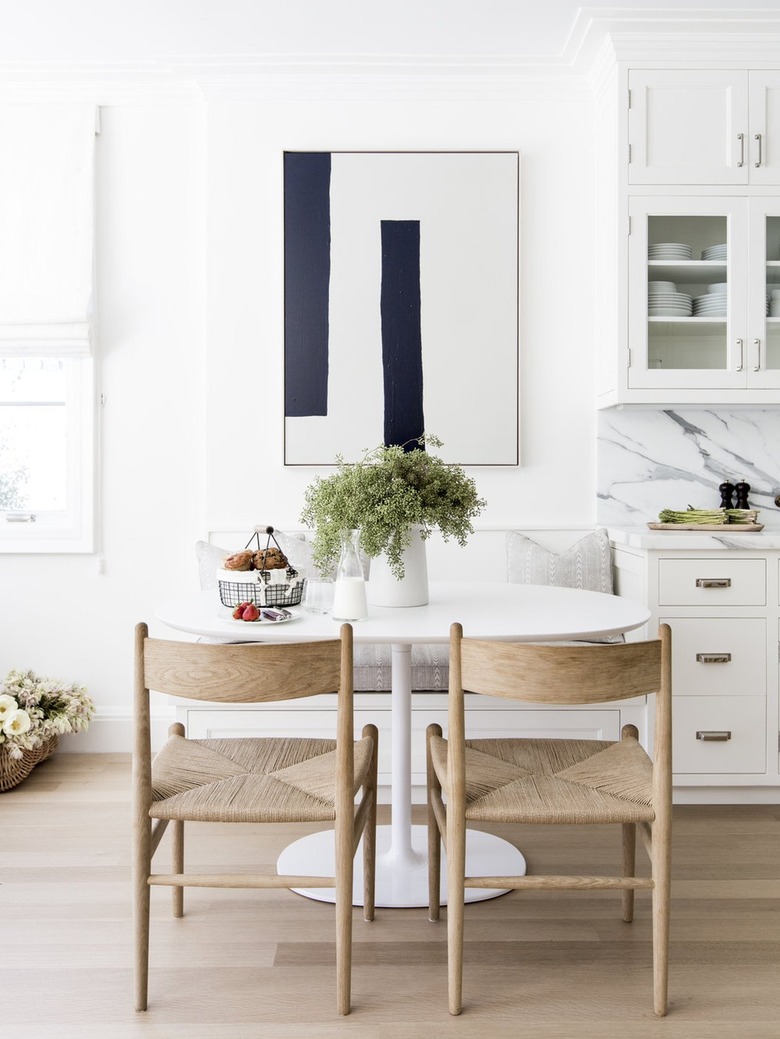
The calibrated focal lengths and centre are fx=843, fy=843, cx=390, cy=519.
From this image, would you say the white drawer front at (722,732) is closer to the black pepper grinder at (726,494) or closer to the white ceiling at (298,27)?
the black pepper grinder at (726,494)

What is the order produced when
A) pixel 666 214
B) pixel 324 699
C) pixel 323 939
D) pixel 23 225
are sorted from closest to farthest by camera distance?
pixel 323 939, pixel 324 699, pixel 666 214, pixel 23 225

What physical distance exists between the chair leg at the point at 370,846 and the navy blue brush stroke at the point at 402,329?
5.23 feet

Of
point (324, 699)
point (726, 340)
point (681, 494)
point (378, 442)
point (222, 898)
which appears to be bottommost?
point (222, 898)

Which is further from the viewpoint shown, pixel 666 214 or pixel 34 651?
pixel 34 651

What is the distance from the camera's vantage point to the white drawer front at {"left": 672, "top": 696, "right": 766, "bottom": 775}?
282 cm

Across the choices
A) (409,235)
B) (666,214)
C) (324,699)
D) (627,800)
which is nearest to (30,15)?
(409,235)

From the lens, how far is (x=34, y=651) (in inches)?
135

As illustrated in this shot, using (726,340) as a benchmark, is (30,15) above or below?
above

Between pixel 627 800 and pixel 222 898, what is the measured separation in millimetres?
1127

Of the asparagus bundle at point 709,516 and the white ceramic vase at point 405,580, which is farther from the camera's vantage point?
the asparagus bundle at point 709,516

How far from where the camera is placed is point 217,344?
3385mm

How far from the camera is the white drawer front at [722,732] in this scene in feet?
9.25

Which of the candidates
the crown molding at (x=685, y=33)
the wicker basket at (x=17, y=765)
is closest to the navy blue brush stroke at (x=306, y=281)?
the crown molding at (x=685, y=33)

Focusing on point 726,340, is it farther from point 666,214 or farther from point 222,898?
point 222,898
